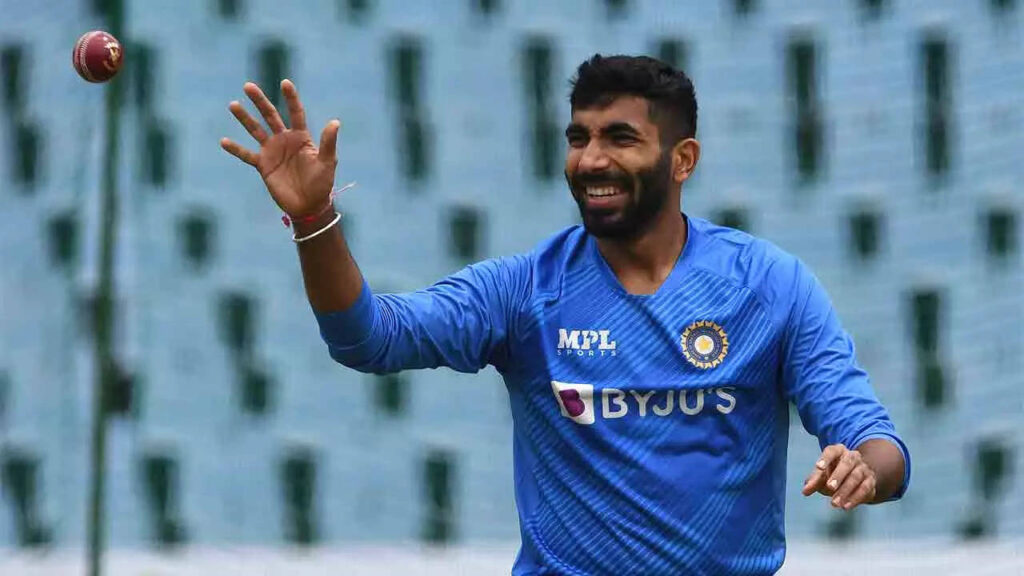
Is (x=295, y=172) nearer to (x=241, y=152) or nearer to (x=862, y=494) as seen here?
(x=241, y=152)

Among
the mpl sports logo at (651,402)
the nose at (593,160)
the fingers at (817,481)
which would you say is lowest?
the fingers at (817,481)

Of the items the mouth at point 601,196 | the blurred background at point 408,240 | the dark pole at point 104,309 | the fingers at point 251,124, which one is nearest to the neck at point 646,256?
the mouth at point 601,196

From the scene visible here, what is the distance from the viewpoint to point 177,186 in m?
7.83

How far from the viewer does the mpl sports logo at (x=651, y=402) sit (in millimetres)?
4223

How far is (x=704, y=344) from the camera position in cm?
427

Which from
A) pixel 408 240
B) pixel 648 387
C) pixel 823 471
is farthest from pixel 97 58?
pixel 823 471

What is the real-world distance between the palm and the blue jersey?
0.91ft

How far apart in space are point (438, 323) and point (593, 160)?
49cm

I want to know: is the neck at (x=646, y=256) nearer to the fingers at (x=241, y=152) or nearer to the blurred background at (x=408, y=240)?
the fingers at (x=241, y=152)

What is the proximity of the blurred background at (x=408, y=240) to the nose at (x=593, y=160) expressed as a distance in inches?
139

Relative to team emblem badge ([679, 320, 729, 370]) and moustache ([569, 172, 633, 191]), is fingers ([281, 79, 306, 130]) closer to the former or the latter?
moustache ([569, 172, 633, 191])

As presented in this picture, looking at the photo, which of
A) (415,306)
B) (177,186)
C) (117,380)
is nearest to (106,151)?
(177,186)

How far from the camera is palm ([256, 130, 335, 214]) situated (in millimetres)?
3920

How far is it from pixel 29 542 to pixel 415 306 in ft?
13.2
